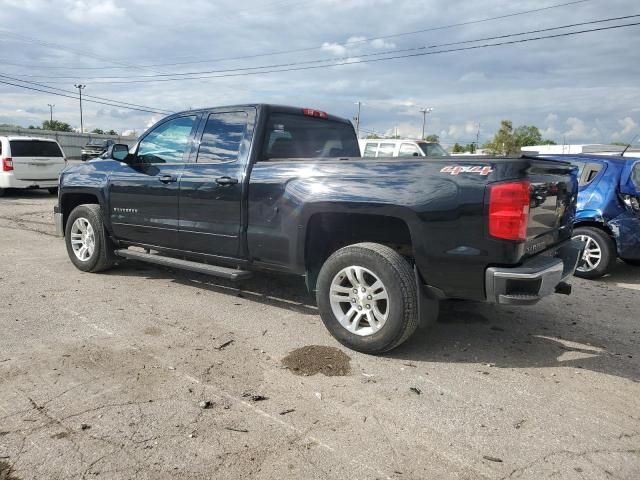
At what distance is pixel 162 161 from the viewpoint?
550cm

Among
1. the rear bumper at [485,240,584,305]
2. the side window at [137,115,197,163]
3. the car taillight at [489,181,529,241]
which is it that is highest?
the side window at [137,115,197,163]

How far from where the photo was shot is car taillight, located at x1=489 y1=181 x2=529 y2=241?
335 cm

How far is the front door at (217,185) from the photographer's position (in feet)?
15.6

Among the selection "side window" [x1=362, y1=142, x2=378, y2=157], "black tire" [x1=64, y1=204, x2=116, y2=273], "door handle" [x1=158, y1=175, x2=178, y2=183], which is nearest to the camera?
"door handle" [x1=158, y1=175, x2=178, y2=183]

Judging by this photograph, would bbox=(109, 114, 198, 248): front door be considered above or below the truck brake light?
below

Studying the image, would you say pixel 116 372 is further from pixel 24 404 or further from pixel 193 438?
pixel 193 438

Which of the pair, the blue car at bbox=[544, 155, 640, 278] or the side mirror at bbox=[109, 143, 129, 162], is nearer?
the side mirror at bbox=[109, 143, 129, 162]

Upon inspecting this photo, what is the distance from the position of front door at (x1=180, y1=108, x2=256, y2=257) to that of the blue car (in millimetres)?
3963

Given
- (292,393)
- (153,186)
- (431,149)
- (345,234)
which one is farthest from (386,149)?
(292,393)

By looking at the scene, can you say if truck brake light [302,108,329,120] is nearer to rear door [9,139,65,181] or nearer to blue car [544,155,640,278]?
blue car [544,155,640,278]

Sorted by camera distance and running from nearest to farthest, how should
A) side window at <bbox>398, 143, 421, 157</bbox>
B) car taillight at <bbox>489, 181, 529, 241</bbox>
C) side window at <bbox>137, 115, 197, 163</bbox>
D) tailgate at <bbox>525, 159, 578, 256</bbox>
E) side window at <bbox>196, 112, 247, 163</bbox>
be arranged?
car taillight at <bbox>489, 181, 529, 241</bbox>
tailgate at <bbox>525, 159, 578, 256</bbox>
side window at <bbox>196, 112, 247, 163</bbox>
side window at <bbox>137, 115, 197, 163</bbox>
side window at <bbox>398, 143, 421, 157</bbox>

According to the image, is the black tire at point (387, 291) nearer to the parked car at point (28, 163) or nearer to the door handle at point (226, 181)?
the door handle at point (226, 181)

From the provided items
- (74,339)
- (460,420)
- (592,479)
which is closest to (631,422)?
(592,479)

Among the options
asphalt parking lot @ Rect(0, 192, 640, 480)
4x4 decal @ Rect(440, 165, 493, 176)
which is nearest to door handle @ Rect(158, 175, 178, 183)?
asphalt parking lot @ Rect(0, 192, 640, 480)
